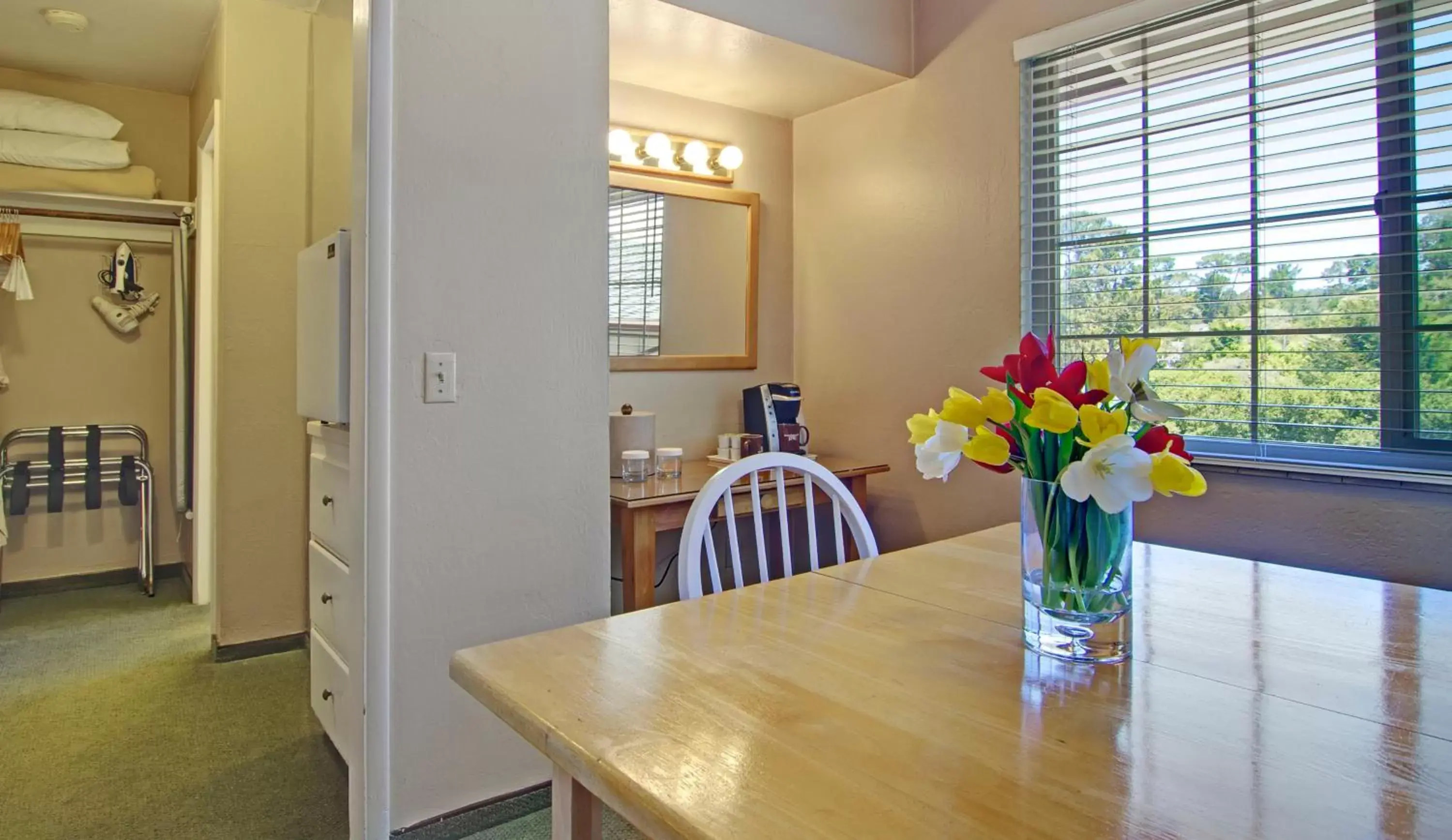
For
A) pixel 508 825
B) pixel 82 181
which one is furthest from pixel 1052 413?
pixel 82 181

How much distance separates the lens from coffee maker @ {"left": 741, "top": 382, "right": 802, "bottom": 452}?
2963mm

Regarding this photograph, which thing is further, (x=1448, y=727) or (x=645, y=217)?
(x=645, y=217)

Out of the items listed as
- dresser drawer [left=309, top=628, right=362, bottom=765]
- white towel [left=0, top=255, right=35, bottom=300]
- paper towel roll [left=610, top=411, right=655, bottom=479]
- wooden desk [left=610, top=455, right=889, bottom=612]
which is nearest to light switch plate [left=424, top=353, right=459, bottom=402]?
wooden desk [left=610, top=455, right=889, bottom=612]

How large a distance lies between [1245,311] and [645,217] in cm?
189

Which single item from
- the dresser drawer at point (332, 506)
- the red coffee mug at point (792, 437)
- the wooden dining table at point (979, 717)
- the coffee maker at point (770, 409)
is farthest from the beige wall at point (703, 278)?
the wooden dining table at point (979, 717)

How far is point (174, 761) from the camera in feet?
7.22

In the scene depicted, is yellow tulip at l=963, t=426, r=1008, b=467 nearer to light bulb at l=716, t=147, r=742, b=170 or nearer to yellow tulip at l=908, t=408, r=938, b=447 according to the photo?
yellow tulip at l=908, t=408, r=938, b=447

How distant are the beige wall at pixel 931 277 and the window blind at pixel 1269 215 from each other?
0.12 meters

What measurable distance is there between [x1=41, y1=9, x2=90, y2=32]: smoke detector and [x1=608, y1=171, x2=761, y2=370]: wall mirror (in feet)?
6.93

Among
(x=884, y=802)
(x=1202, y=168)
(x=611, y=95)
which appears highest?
(x=611, y=95)

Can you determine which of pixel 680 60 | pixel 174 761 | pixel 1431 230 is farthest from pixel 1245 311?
pixel 174 761

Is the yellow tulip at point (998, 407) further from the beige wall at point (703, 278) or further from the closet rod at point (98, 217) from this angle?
the closet rod at point (98, 217)

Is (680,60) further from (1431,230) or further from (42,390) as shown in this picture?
(42,390)

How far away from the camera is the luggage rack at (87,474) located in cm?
359
